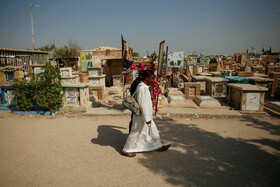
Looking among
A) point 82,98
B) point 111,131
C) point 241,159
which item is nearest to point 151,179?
point 241,159

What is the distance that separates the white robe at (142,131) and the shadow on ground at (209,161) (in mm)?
209

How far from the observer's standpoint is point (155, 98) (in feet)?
18.4

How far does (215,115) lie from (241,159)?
9.30 feet

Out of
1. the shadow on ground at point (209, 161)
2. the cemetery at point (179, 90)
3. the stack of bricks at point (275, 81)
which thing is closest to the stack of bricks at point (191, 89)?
the cemetery at point (179, 90)

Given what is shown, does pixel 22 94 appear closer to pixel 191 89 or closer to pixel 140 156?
pixel 140 156

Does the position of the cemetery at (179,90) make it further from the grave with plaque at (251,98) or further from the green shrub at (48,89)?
the green shrub at (48,89)

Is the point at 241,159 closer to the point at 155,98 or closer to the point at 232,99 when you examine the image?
the point at 155,98

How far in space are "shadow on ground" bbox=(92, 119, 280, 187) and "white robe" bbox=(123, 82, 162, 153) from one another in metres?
0.21

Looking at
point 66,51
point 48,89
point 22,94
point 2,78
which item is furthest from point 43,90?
point 66,51

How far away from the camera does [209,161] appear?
119 inches

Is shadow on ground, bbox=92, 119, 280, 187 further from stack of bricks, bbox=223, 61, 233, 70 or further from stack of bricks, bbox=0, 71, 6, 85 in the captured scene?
stack of bricks, bbox=223, 61, 233, 70

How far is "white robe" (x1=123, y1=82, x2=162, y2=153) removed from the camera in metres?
2.93

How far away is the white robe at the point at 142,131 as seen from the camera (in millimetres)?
2927

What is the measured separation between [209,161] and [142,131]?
4.41 feet
